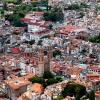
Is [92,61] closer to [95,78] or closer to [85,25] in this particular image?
[95,78]

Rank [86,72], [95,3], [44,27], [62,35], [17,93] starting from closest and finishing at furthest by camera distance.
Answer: [17,93] → [86,72] → [62,35] → [44,27] → [95,3]

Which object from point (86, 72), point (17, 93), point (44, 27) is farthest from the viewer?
point (44, 27)

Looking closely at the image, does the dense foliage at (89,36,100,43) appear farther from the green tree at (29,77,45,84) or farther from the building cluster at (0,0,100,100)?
the green tree at (29,77,45,84)

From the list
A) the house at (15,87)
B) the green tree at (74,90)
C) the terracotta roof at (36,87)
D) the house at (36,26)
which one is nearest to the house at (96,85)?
the green tree at (74,90)

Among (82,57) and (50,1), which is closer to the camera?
(82,57)

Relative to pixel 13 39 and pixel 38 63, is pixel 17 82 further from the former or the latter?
pixel 13 39

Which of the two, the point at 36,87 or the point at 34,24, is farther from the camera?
the point at 34,24

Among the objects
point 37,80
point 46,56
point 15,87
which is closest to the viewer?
point 15,87


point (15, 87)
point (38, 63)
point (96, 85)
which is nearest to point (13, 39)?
point (38, 63)

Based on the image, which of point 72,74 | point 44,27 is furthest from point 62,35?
point 72,74
